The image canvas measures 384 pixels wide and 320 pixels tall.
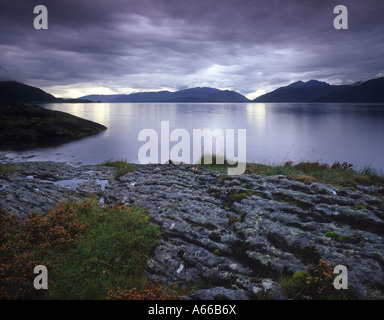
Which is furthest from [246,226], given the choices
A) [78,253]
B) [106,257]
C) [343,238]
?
[78,253]

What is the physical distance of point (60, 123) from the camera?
37.1 m

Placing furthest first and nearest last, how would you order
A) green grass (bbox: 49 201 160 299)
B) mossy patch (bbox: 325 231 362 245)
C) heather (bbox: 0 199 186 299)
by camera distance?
mossy patch (bbox: 325 231 362 245) → green grass (bbox: 49 201 160 299) → heather (bbox: 0 199 186 299)

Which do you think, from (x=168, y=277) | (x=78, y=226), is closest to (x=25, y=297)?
(x=78, y=226)

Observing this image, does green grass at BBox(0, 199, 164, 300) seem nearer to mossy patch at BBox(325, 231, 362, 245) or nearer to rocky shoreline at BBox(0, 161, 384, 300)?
rocky shoreline at BBox(0, 161, 384, 300)

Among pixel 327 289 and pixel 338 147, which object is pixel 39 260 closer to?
pixel 327 289

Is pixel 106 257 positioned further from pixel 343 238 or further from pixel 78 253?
pixel 343 238

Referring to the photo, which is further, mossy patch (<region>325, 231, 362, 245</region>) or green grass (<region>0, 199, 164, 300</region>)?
mossy patch (<region>325, 231, 362, 245</region>)

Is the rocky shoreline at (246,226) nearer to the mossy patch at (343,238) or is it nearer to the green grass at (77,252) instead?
the mossy patch at (343,238)

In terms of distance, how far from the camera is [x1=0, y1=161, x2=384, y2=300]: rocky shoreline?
462 cm

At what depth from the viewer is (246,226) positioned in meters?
6.15

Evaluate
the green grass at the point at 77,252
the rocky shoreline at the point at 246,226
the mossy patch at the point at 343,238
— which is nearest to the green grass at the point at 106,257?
the green grass at the point at 77,252

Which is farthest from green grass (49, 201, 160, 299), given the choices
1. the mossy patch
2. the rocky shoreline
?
the mossy patch

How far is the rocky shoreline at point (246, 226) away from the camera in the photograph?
4621 millimetres

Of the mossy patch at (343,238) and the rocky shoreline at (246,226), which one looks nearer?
the rocky shoreline at (246,226)
